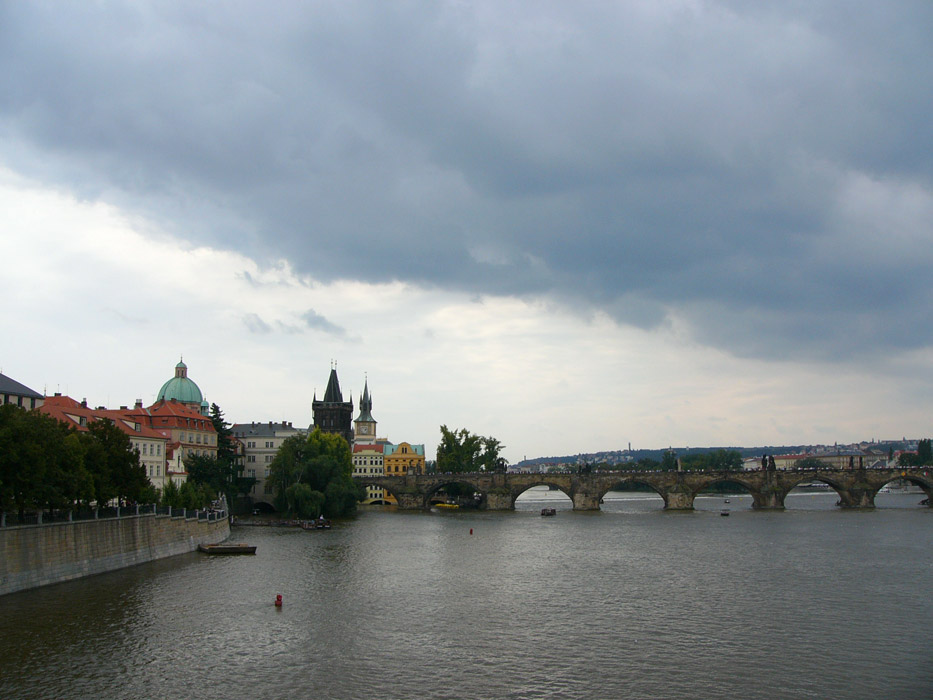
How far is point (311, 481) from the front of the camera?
114 metres

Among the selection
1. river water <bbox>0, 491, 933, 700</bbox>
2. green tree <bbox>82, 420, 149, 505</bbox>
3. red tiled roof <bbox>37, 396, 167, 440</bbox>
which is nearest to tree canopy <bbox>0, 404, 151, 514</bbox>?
green tree <bbox>82, 420, 149, 505</bbox>

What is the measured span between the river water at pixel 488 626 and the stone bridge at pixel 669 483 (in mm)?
58657

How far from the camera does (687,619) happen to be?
42500mm

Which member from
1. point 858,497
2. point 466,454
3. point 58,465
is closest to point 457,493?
point 466,454

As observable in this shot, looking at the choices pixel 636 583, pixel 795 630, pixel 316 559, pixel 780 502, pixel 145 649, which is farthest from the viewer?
pixel 780 502

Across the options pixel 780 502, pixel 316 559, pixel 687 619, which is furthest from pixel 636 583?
pixel 780 502

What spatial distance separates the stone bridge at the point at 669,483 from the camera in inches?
5037

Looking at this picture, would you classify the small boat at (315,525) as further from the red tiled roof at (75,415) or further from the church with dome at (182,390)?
the church with dome at (182,390)

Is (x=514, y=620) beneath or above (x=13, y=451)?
beneath

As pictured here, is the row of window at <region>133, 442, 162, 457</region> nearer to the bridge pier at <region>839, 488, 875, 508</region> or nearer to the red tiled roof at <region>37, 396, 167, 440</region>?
the red tiled roof at <region>37, 396, 167, 440</region>

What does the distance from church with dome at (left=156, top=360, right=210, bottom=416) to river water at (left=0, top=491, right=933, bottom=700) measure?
72366 millimetres

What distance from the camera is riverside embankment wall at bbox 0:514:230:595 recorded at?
1719 inches

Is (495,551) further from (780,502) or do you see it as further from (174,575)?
(780,502)

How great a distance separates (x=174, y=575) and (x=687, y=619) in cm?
3508
